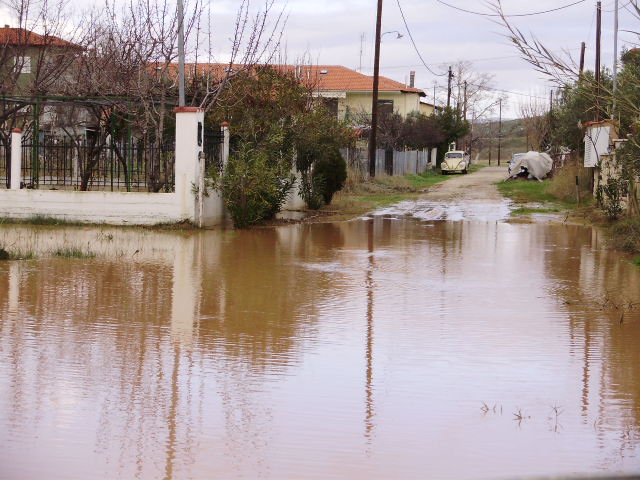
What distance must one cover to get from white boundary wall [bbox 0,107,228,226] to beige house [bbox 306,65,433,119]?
38.9 meters

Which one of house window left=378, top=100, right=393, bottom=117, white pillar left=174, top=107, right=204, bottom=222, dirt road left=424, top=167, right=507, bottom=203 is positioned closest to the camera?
white pillar left=174, top=107, right=204, bottom=222

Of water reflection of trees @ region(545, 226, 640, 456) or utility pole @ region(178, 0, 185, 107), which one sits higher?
utility pole @ region(178, 0, 185, 107)

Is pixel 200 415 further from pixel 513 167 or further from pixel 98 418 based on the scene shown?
pixel 513 167

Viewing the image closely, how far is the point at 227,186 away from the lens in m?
21.2

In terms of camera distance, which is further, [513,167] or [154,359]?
[513,167]

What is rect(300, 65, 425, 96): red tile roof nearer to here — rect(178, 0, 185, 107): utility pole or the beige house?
the beige house

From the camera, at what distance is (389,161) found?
5138 cm

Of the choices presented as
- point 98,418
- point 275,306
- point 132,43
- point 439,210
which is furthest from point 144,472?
point 439,210

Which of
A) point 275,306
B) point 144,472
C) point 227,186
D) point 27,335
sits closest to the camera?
point 144,472

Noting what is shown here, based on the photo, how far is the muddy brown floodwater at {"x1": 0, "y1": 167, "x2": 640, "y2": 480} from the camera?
5809 millimetres

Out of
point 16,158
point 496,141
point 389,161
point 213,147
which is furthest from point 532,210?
point 496,141

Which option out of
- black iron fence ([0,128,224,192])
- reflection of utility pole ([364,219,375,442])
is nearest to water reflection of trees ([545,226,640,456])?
reflection of utility pole ([364,219,375,442])

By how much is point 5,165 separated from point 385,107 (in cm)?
4489

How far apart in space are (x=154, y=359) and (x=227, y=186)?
1320 centimetres
